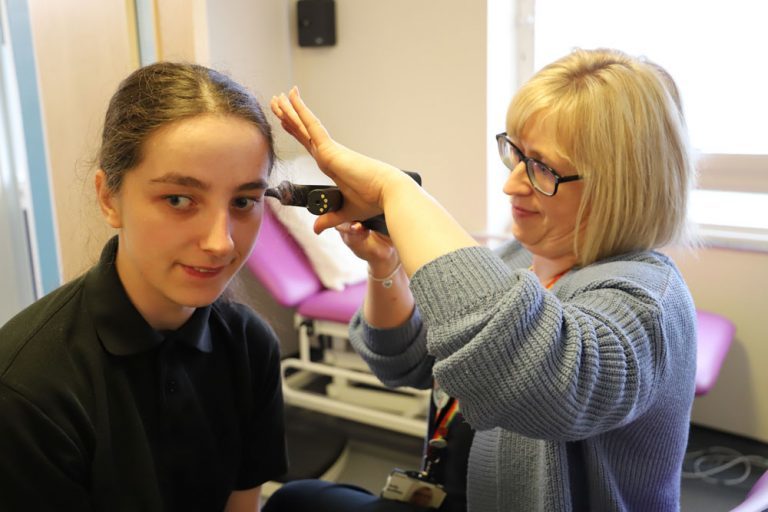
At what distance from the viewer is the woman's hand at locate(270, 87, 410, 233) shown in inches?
38.5

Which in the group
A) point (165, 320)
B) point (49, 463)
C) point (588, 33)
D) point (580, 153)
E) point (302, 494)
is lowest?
point (302, 494)

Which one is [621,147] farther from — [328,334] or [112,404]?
[328,334]

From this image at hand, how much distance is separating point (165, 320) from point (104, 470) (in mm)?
232

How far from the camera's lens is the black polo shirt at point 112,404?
0.89m

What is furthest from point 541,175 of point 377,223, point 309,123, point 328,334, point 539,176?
point 328,334

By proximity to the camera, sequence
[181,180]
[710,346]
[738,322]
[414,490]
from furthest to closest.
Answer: [738,322] < [710,346] < [414,490] < [181,180]

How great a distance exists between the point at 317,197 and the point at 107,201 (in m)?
0.31

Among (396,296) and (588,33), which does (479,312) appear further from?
(588,33)

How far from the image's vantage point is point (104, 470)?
94cm

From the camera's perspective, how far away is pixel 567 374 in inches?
32.3

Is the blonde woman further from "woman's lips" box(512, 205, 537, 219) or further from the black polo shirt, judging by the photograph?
the black polo shirt

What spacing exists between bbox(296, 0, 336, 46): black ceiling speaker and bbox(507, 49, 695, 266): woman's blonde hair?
5.73ft

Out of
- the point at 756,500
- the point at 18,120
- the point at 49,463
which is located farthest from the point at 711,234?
the point at 18,120

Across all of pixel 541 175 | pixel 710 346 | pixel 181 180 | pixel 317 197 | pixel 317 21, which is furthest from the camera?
pixel 317 21
